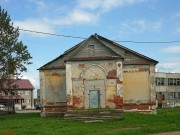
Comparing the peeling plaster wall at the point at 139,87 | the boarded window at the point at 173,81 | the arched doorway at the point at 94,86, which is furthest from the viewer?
the boarded window at the point at 173,81

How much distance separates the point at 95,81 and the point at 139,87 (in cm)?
609

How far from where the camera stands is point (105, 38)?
138ft

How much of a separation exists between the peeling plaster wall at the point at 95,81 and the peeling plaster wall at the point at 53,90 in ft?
16.9

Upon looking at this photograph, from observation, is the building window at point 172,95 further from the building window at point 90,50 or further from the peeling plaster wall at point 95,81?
the peeling plaster wall at point 95,81

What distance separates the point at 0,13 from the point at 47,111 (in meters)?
14.2

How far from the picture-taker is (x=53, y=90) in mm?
42719

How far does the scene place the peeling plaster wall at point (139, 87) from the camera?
134 feet

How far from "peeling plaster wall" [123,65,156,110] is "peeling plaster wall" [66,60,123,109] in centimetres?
459

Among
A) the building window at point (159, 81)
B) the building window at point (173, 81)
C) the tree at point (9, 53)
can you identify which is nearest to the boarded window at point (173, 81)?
the building window at point (173, 81)

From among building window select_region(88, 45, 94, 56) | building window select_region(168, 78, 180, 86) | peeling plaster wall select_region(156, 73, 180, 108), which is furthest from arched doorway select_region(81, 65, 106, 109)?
building window select_region(168, 78, 180, 86)

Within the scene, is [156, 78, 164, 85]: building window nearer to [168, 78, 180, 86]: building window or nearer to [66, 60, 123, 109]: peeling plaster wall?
[168, 78, 180, 86]: building window

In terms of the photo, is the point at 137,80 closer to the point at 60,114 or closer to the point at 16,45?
the point at 60,114

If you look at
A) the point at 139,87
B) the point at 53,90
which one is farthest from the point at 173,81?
the point at 53,90

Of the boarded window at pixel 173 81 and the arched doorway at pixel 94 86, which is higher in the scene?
the boarded window at pixel 173 81
